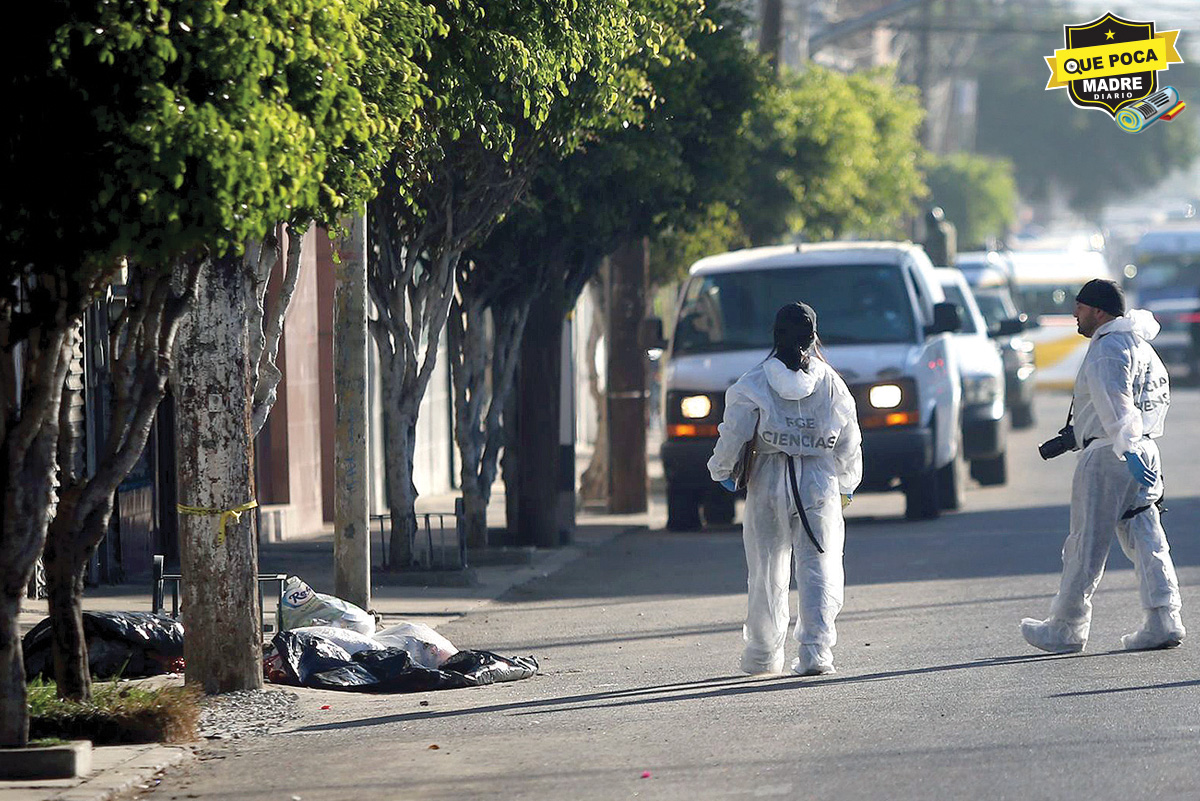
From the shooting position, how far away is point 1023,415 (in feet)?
96.1

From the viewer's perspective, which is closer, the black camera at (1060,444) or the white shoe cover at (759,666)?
the white shoe cover at (759,666)

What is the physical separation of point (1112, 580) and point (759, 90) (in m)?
5.50

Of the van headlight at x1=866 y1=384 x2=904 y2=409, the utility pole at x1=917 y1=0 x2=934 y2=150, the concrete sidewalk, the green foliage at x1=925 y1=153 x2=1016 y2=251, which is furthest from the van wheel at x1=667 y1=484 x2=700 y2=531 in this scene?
the green foliage at x1=925 y1=153 x2=1016 y2=251

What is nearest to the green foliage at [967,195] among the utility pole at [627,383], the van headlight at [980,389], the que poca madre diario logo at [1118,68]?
the van headlight at [980,389]

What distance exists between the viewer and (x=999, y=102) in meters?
95.4

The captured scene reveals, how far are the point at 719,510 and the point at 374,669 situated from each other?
340 inches

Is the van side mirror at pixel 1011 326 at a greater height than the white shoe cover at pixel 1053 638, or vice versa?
the van side mirror at pixel 1011 326

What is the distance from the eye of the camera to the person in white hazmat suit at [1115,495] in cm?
961

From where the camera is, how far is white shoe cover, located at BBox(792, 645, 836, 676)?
933cm

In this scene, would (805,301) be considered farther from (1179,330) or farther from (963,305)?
(1179,330)

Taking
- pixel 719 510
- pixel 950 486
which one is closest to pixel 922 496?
pixel 950 486

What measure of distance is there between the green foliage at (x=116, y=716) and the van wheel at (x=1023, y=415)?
21.8 metres

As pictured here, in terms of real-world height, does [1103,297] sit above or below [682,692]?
above

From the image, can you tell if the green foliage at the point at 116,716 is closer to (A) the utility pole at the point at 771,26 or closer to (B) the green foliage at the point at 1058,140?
(A) the utility pole at the point at 771,26
